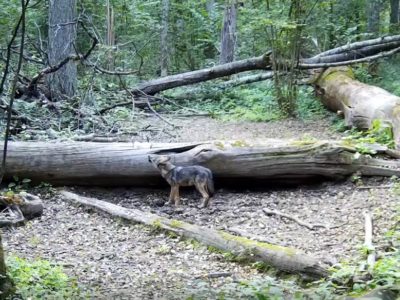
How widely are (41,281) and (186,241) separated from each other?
6.31 feet

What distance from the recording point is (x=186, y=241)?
241 inches

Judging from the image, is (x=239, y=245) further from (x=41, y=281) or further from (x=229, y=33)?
(x=229, y=33)

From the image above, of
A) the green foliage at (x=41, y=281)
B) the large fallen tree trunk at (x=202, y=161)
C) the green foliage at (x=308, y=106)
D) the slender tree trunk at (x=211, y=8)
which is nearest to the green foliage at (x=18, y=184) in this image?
the large fallen tree trunk at (x=202, y=161)

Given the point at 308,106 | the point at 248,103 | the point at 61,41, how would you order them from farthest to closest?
the point at 248,103
the point at 308,106
the point at 61,41

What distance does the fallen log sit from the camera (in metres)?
4.97

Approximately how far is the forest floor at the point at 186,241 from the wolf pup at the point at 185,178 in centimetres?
18

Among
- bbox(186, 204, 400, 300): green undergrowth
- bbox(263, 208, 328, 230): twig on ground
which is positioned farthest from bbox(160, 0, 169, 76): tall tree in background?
bbox(186, 204, 400, 300): green undergrowth

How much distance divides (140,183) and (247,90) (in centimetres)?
769

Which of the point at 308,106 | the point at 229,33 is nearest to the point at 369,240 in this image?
the point at 308,106

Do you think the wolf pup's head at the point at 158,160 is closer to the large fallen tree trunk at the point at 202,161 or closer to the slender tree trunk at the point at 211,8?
the large fallen tree trunk at the point at 202,161

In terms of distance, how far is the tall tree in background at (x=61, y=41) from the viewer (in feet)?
40.8

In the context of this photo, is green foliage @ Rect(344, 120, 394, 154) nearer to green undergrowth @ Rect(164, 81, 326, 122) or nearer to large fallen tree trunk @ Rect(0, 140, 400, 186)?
large fallen tree trunk @ Rect(0, 140, 400, 186)

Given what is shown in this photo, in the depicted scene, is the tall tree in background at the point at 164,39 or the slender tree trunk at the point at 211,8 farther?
the slender tree trunk at the point at 211,8

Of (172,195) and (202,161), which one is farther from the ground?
(202,161)
